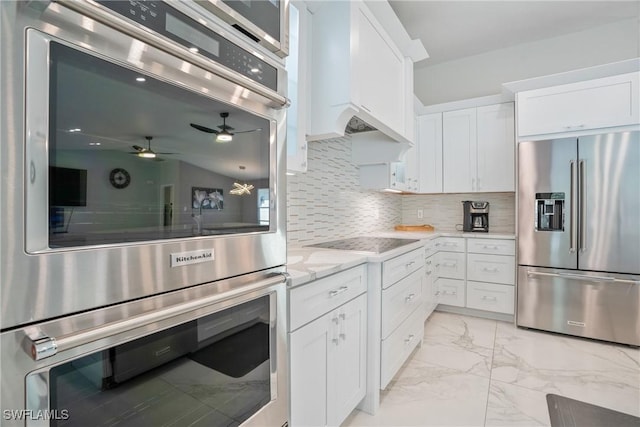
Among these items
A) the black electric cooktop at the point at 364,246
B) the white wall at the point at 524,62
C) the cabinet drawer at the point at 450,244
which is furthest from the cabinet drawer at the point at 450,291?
the white wall at the point at 524,62

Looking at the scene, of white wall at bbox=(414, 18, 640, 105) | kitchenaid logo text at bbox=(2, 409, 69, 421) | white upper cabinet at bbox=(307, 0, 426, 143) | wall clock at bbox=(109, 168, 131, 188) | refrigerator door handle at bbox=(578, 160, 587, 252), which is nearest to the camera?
kitchenaid logo text at bbox=(2, 409, 69, 421)

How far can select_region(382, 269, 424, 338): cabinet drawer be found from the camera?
1729mm

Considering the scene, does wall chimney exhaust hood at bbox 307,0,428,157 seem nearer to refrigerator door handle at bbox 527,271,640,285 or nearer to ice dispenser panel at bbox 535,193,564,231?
ice dispenser panel at bbox 535,193,564,231

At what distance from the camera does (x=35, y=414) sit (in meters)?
0.48

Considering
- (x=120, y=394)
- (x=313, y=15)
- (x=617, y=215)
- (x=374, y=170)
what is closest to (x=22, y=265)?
(x=120, y=394)

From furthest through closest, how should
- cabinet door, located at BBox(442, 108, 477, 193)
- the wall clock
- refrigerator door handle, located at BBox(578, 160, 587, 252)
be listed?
cabinet door, located at BBox(442, 108, 477, 193), refrigerator door handle, located at BBox(578, 160, 587, 252), the wall clock

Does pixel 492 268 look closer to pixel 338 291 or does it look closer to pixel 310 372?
pixel 338 291

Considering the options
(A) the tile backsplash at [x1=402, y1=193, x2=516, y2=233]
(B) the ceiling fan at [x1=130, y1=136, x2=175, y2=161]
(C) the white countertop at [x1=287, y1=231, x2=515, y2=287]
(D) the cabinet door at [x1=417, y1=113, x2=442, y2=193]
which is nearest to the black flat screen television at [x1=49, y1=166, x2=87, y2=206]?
(B) the ceiling fan at [x1=130, y1=136, x2=175, y2=161]

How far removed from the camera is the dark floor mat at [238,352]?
0.79 metres

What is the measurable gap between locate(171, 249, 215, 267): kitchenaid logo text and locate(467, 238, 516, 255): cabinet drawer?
3119mm

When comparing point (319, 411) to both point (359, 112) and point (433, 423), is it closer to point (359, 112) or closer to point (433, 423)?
point (433, 423)

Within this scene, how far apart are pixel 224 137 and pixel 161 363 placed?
1.80ft

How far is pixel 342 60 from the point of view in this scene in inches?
67.3

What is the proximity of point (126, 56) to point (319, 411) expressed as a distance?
134cm
